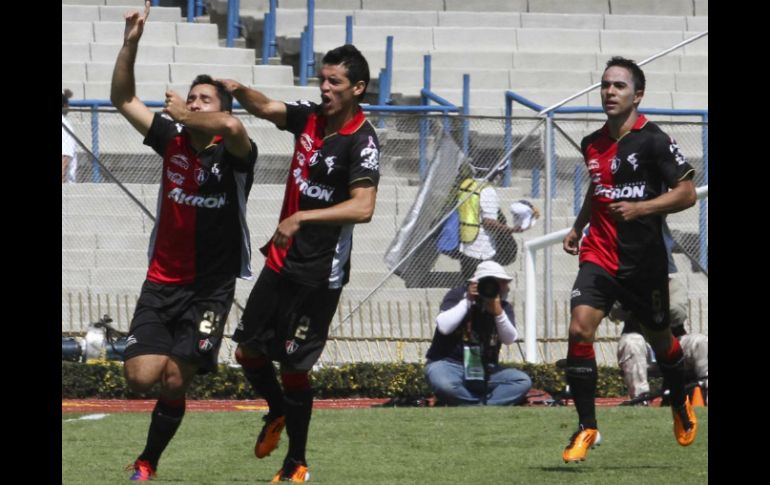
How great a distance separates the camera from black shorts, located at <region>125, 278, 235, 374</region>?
8.51 metres

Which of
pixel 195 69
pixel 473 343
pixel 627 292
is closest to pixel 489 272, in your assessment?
pixel 473 343

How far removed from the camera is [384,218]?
18.3 metres

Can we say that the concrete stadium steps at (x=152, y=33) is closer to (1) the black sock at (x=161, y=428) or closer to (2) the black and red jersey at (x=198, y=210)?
(2) the black and red jersey at (x=198, y=210)

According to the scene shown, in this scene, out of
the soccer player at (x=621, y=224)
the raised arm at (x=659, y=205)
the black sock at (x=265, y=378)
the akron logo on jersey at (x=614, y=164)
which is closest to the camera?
the black sock at (x=265, y=378)

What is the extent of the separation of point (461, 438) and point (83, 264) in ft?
24.8

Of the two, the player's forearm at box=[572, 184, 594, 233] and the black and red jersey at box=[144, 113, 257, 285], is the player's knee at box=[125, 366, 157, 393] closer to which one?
the black and red jersey at box=[144, 113, 257, 285]

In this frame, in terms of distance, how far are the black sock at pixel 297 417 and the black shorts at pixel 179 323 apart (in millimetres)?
517

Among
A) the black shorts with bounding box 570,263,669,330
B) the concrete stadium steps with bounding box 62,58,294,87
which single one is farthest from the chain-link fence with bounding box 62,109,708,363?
the black shorts with bounding box 570,263,669,330

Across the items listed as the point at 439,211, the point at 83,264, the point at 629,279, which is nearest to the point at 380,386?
Answer: the point at 439,211

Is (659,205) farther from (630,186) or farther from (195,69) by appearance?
(195,69)

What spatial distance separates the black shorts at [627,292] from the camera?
9.49 meters

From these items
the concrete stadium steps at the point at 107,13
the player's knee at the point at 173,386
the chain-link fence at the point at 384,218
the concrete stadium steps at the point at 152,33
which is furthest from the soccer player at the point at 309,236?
the concrete stadium steps at the point at 107,13
